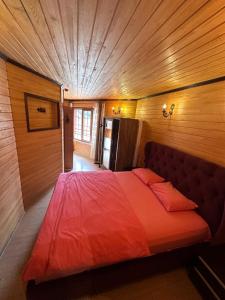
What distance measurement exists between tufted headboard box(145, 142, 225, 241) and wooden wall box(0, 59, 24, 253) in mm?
2524

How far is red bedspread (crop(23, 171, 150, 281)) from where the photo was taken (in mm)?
1062

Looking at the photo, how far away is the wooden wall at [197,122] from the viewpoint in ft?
5.50

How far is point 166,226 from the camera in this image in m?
1.47

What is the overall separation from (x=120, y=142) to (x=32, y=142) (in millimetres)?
1994

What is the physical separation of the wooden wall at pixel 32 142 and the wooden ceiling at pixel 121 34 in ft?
1.56

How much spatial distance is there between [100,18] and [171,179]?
2.30 metres

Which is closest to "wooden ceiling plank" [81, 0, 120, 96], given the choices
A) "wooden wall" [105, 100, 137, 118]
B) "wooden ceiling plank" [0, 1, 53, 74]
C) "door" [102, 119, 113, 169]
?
"wooden ceiling plank" [0, 1, 53, 74]

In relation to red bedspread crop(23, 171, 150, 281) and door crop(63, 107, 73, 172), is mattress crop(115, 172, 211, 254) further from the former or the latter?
door crop(63, 107, 73, 172)

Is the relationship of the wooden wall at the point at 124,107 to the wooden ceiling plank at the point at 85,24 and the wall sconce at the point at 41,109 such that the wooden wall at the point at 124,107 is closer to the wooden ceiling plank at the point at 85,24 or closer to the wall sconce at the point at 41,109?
the wall sconce at the point at 41,109

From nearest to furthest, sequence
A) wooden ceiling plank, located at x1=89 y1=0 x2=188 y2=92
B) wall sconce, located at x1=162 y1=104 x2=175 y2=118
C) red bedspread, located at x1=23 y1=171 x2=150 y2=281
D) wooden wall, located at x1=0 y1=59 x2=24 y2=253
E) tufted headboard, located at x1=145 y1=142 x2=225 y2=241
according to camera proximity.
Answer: wooden ceiling plank, located at x1=89 y1=0 x2=188 y2=92
red bedspread, located at x1=23 y1=171 x2=150 y2=281
tufted headboard, located at x1=145 y1=142 x2=225 y2=241
wooden wall, located at x1=0 y1=59 x2=24 y2=253
wall sconce, located at x1=162 y1=104 x2=175 y2=118

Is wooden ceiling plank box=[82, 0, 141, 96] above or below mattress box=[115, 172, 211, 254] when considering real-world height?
above

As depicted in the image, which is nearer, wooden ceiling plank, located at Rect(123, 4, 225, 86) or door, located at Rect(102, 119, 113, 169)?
wooden ceiling plank, located at Rect(123, 4, 225, 86)

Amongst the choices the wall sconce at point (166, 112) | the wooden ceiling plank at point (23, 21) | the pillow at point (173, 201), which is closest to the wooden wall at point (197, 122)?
the wall sconce at point (166, 112)

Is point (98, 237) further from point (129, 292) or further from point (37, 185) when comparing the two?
point (37, 185)
